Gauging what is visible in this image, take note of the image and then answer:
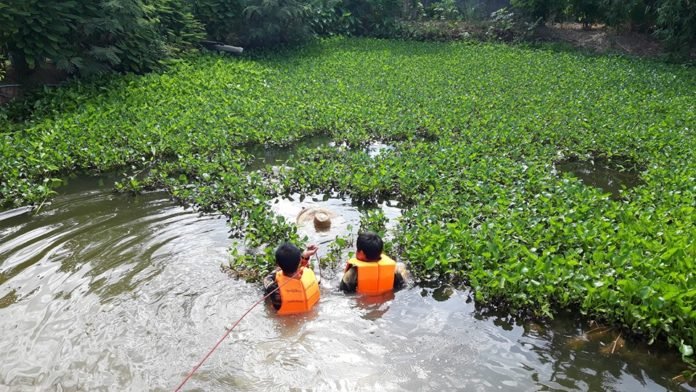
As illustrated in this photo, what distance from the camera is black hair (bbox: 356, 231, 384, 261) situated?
5.29 m

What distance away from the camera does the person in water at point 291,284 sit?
5.01 m

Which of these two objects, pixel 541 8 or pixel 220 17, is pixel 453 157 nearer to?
pixel 220 17

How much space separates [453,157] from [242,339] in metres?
5.33

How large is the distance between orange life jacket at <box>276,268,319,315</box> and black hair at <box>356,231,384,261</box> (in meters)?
0.58

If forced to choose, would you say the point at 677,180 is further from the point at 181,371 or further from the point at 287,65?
the point at 287,65

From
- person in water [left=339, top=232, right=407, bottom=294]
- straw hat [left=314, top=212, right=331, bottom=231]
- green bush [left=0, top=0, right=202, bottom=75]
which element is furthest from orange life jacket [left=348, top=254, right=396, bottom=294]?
green bush [left=0, top=0, right=202, bottom=75]

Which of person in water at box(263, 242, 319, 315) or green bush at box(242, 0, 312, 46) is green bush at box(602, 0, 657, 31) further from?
person in water at box(263, 242, 319, 315)

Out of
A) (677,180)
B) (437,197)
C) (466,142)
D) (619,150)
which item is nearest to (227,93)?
(466,142)

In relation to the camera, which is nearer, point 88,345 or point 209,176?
point 88,345

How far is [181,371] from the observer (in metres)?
4.41

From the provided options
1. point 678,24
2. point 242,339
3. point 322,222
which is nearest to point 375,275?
point 242,339

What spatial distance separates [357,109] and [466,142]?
127 inches

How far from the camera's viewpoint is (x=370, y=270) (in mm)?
5328

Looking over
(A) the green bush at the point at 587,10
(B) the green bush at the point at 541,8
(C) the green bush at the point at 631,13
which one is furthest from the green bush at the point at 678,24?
(B) the green bush at the point at 541,8
